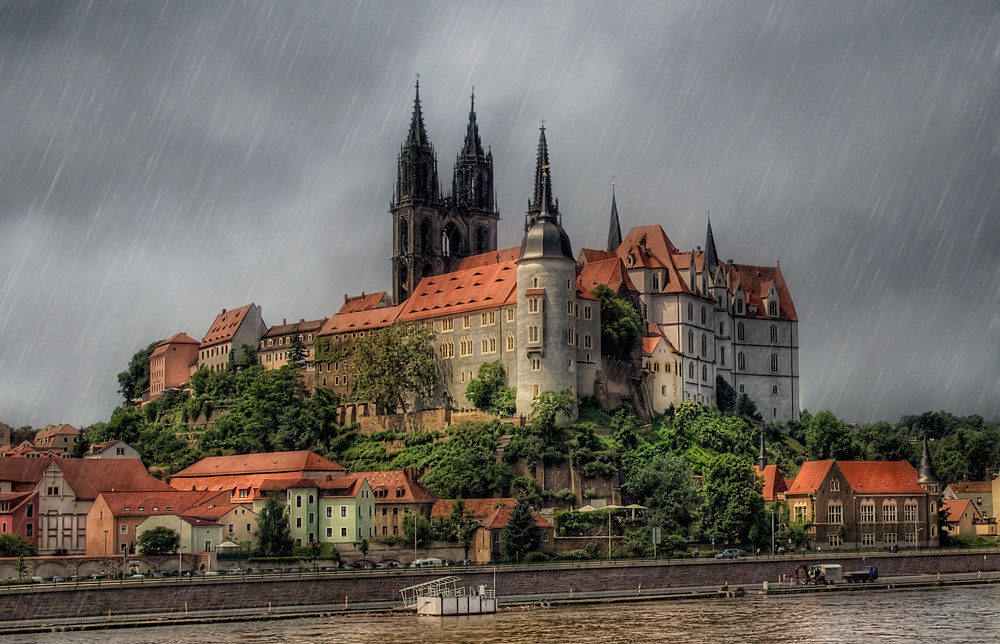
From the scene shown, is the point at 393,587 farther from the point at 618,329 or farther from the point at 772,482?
the point at 618,329

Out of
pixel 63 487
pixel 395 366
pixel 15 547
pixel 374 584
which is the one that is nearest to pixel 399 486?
pixel 395 366

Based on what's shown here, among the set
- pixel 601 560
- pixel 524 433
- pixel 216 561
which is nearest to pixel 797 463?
pixel 524 433

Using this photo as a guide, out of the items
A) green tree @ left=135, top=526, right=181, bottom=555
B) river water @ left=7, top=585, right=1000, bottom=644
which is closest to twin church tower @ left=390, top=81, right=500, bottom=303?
green tree @ left=135, top=526, right=181, bottom=555

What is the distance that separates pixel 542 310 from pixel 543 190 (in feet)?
28.7

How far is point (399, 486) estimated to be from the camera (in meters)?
100

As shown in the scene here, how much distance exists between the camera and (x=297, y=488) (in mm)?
97812

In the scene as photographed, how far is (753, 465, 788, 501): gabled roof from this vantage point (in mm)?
109625

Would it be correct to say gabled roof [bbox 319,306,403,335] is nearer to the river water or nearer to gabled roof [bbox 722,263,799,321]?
gabled roof [bbox 722,263,799,321]

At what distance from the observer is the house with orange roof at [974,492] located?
5271 inches

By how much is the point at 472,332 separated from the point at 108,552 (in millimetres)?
35591

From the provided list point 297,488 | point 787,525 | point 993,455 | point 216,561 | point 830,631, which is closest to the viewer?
point 830,631

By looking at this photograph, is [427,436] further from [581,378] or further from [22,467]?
[22,467]

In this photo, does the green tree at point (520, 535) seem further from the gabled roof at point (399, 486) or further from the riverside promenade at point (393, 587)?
the gabled roof at point (399, 486)

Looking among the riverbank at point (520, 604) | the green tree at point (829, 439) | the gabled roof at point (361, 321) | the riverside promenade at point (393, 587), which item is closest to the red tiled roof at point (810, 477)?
the riverside promenade at point (393, 587)
